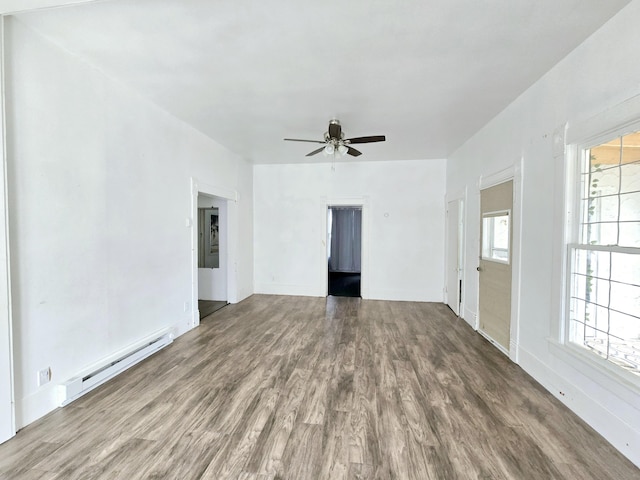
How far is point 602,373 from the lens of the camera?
2.01 m

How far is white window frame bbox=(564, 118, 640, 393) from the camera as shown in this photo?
78.8 inches

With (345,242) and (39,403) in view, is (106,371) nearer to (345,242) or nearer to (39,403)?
(39,403)

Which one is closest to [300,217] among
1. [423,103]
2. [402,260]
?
[402,260]

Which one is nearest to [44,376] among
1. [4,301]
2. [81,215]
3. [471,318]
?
[4,301]

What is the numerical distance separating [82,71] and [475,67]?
346 cm

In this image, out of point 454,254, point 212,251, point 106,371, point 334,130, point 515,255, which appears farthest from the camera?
point 212,251

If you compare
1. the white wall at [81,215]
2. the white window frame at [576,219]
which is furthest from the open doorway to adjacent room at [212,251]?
the white window frame at [576,219]

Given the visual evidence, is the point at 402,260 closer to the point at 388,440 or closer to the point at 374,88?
the point at 374,88

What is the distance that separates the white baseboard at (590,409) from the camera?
181cm

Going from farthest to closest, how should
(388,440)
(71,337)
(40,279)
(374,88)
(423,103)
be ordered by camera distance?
(423,103) < (374,88) < (71,337) < (40,279) < (388,440)

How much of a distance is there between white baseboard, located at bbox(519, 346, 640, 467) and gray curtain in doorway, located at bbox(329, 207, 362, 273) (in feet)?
23.3

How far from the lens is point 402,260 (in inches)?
237

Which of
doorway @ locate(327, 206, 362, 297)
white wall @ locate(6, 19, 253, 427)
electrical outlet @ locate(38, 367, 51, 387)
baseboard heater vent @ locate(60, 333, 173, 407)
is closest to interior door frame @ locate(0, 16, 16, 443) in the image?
white wall @ locate(6, 19, 253, 427)

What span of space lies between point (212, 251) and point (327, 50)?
4570 millimetres
